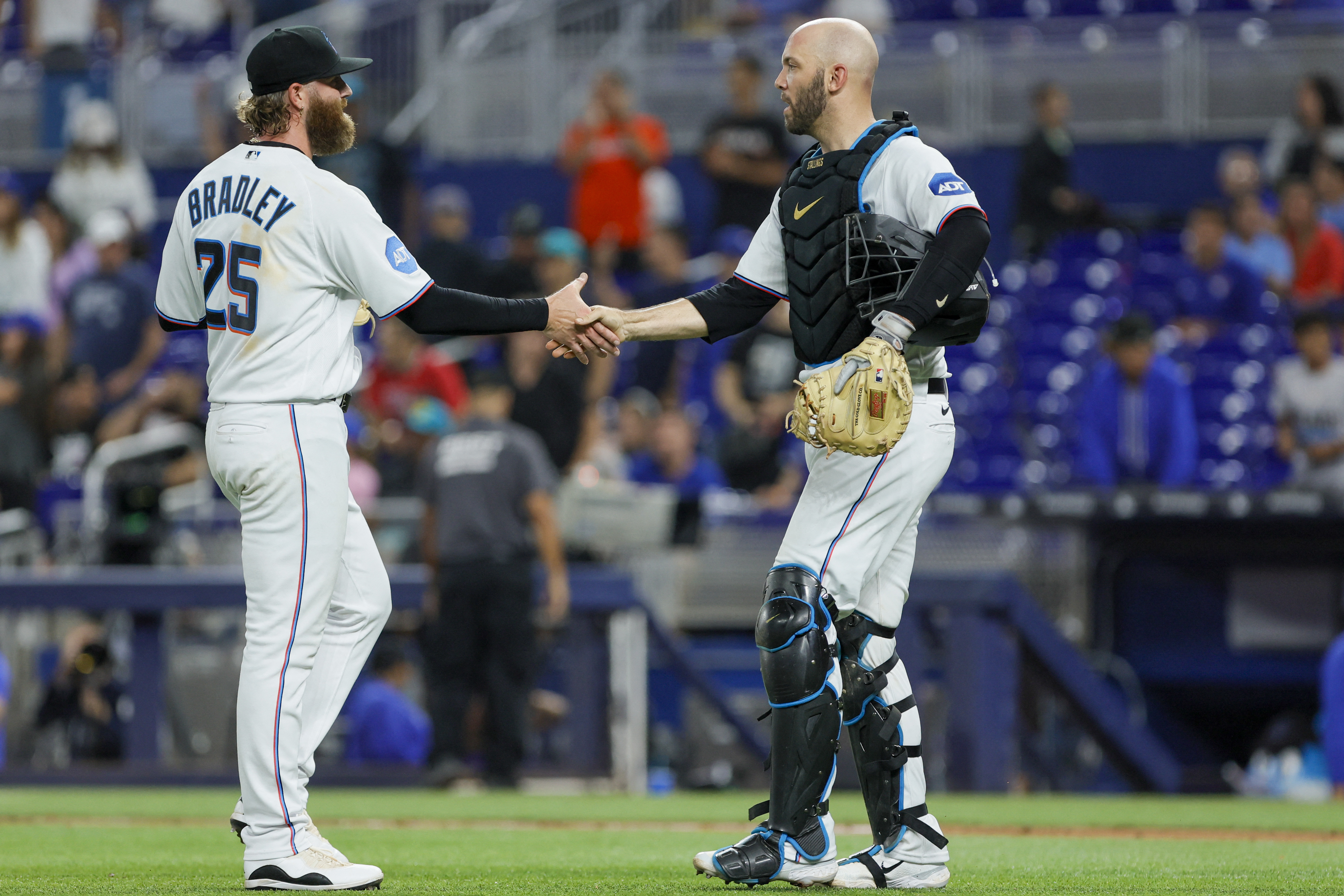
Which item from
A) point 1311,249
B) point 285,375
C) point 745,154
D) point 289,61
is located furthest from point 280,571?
point 1311,249

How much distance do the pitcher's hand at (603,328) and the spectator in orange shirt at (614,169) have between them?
10.0 meters

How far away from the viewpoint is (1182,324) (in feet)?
42.4

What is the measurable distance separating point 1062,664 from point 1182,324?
151 inches

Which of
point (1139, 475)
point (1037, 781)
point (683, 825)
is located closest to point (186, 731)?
point (683, 825)

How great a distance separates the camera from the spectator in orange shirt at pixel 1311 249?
1334 cm

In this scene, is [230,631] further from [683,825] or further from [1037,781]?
[1037,781]

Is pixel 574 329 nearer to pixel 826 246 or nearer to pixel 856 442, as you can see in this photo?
pixel 826 246

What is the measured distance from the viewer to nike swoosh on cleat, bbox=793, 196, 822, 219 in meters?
5.02

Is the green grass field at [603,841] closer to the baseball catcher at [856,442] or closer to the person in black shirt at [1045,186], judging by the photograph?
the baseball catcher at [856,442]

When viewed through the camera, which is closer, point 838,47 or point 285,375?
point 285,375

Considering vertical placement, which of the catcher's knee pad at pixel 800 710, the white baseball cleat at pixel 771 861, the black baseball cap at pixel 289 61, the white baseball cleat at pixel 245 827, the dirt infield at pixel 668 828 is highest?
the black baseball cap at pixel 289 61

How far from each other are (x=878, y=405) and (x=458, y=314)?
116 cm

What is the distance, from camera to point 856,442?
473cm

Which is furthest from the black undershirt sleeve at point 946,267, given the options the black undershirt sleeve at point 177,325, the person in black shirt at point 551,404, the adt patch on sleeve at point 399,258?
the person in black shirt at point 551,404
